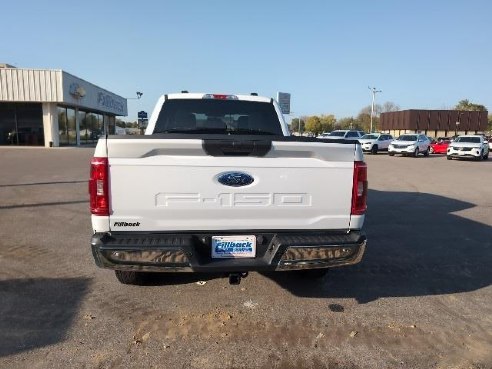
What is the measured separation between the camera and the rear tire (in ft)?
14.3

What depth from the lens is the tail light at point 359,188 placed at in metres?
3.56

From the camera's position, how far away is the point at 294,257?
3.48 m

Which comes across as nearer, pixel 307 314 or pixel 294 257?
pixel 294 257

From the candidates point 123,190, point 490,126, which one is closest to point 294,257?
point 123,190

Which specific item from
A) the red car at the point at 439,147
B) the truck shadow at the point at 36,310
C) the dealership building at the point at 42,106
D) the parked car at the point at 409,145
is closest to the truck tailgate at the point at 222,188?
the truck shadow at the point at 36,310

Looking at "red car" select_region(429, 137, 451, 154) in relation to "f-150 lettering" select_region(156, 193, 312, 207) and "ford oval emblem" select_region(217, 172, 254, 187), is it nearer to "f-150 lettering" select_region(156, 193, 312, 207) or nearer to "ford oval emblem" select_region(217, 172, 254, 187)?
"f-150 lettering" select_region(156, 193, 312, 207)

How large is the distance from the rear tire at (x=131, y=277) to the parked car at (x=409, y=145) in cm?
2938

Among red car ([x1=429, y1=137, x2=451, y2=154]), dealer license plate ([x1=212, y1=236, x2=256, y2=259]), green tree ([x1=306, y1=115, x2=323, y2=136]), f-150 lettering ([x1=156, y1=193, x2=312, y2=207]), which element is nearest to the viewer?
f-150 lettering ([x1=156, y1=193, x2=312, y2=207])

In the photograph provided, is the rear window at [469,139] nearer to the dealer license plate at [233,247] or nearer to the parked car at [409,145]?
the parked car at [409,145]

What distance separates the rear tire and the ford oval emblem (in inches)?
67.9

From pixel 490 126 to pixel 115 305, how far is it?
111m

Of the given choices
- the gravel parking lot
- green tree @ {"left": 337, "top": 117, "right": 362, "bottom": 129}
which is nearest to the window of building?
the gravel parking lot

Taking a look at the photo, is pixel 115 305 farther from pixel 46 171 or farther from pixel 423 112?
pixel 423 112

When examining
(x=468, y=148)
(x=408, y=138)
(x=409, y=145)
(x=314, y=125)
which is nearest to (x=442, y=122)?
(x=314, y=125)
